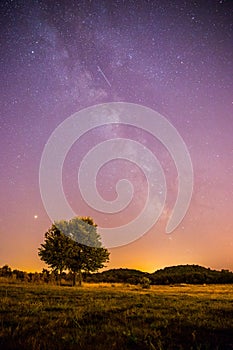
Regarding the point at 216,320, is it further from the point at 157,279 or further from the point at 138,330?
the point at 157,279

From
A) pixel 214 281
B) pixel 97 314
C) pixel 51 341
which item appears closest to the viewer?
pixel 51 341

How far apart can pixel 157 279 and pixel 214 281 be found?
12257mm

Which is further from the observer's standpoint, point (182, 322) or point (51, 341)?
point (182, 322)

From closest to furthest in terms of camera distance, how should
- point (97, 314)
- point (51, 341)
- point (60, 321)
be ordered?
point (51, 341) < point (60, 321) < point (97, 314)

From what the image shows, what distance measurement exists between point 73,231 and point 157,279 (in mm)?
31721

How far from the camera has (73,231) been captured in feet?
144

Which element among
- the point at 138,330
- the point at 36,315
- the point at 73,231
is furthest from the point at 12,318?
the point at 73,231

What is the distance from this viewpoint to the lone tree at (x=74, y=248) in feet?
139

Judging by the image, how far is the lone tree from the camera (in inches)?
1671

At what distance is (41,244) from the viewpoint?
43656 mm

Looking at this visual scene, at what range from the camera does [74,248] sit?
42750mm

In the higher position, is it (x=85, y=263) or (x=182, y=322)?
(x=85, y=263)

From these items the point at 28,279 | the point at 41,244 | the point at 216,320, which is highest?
the point at 41,244

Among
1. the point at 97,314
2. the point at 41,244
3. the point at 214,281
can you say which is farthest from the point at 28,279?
the point at 214,281
